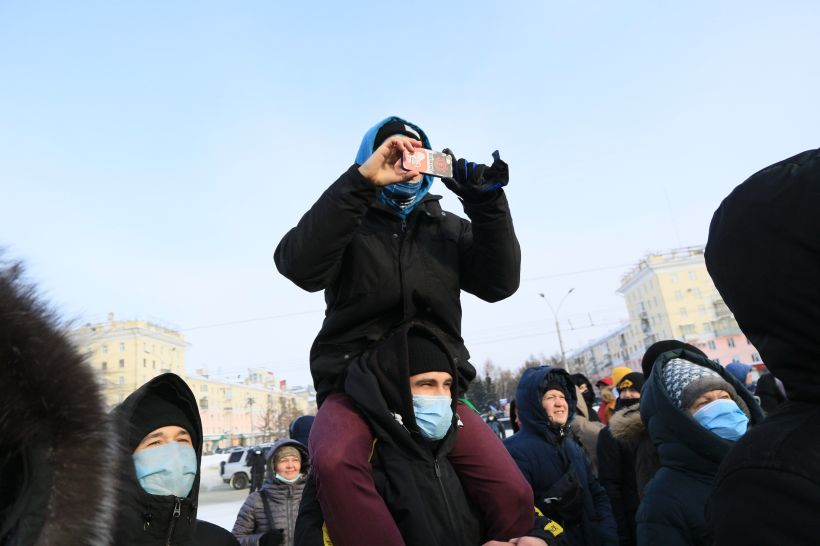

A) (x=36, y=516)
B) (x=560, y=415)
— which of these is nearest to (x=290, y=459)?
(x=560, y=415)

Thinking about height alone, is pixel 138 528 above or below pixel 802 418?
below

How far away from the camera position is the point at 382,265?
188 centimetres

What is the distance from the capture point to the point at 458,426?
73.2 inches

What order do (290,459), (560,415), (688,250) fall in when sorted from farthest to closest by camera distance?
(688,250)
(290,459)
(560,415)

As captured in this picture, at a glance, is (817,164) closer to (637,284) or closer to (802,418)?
(802,418)

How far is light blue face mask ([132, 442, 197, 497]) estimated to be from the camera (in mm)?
2234

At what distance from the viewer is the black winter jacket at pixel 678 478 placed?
225 cm

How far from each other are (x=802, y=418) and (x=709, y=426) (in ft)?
5.74

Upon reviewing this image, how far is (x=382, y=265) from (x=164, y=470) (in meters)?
1.32

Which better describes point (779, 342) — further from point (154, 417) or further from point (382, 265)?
point (154, 417)

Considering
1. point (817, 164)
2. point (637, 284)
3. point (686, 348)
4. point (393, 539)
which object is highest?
point (637, 284)

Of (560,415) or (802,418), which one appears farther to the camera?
(560,415)

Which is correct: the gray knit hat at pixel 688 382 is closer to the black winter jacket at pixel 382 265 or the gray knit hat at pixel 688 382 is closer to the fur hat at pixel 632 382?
the black winter jacket at pixel 382 265

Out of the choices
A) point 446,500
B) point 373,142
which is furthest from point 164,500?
point 373,142
